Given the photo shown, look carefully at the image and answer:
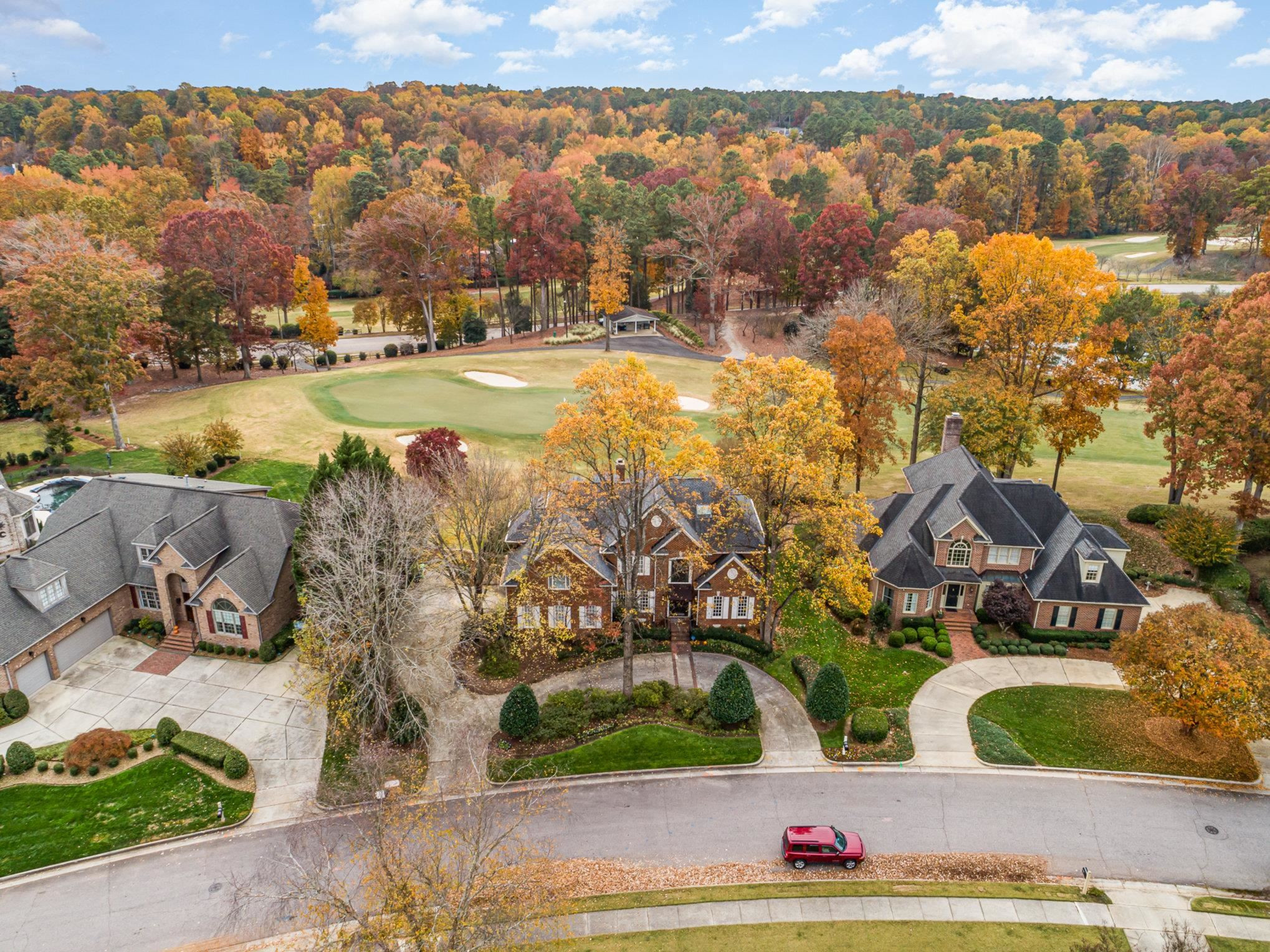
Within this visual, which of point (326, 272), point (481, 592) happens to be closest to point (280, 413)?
point (481, 592)

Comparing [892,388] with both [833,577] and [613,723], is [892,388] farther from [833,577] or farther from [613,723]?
[613,723]

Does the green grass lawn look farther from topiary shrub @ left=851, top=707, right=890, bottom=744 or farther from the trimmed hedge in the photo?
topiary shrub @ left=851, top=707, right=890, bottom=744

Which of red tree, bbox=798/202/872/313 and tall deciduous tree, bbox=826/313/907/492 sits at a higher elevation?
red tree, bbox=798/202/872/313

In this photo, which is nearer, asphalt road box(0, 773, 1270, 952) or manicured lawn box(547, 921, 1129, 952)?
manicured lawn box(547, 921, 1129, 952)

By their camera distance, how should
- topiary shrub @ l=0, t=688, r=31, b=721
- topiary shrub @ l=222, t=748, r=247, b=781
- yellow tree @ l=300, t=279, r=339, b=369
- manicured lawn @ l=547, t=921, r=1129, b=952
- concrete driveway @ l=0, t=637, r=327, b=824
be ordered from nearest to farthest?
manicured lawn @ l=547, t=921, r=1129, b=952 → topiary shrub @ l=222, t=748, r=247, b=781 → concrete driveway @ l=0, t=637, r=327, b=824 → topiary shrub @ l=0, t=688, r=31, b=721 → yellow tree @ l=300, t=279, r=339, b=369

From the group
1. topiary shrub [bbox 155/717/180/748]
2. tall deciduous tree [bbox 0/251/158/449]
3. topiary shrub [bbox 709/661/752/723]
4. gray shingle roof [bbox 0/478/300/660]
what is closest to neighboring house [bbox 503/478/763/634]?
topiary shrub [bbox 709/661/752/723]

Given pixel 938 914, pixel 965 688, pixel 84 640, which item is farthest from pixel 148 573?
pixel 965 688
